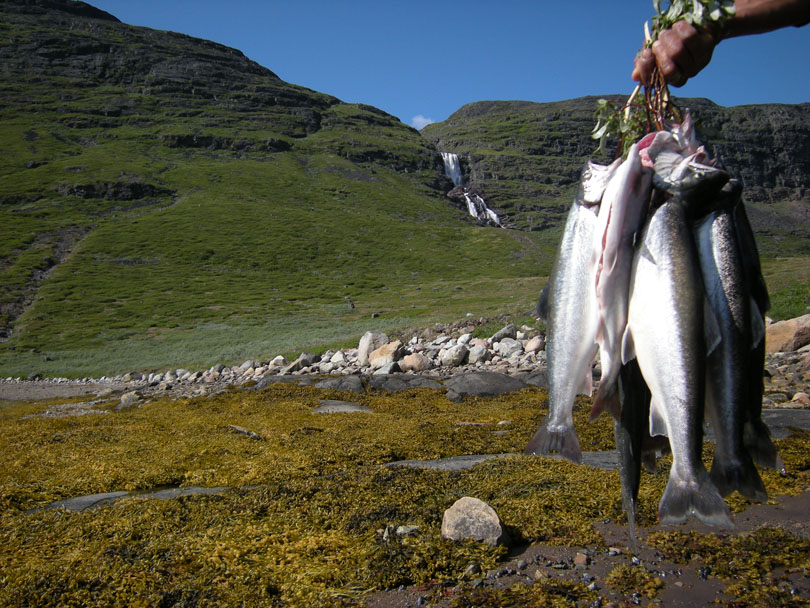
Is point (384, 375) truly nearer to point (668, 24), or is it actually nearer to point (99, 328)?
point (668, 24)

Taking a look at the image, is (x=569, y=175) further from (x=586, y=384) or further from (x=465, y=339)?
(x=586, y=384)

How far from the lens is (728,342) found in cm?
303

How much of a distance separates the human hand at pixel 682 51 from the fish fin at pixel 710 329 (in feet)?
4.44

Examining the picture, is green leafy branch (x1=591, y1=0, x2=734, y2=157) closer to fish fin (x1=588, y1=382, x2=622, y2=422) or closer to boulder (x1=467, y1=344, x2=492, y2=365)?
fish fin (x1=588, y1=382, x2=622, y2=422)

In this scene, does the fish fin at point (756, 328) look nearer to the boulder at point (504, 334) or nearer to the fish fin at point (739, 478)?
the fish fin at point (739, 478)

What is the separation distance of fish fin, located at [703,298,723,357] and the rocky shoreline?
1024 centimetres

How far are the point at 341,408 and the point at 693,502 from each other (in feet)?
38.9

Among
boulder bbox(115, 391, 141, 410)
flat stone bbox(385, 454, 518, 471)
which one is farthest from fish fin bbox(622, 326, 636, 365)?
boulder bbox(115, 391, 141, 410)

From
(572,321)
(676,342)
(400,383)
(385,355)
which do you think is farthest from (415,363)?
(676,342)

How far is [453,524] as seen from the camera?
18.0ft

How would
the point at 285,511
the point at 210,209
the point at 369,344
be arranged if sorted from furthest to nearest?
the point at 210,209 → the point at 369,344 → the point at 285,511

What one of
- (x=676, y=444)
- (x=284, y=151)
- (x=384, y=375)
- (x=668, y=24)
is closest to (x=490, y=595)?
(x=676, y=444)

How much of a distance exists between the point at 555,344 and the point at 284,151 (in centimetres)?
15179

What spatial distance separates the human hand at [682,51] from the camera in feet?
10.2
